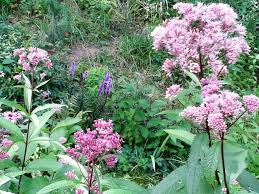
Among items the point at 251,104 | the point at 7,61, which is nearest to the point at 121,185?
the point at 251,104

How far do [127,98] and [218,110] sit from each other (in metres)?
2.94

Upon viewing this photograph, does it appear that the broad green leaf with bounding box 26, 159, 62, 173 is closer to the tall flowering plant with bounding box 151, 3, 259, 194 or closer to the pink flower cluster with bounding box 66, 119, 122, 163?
the pink flower cluster with bounding box 66, 119, 122, 163

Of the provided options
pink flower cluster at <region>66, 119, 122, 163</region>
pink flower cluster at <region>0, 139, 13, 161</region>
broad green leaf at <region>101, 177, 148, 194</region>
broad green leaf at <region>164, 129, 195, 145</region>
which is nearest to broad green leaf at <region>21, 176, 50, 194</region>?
pink flower cluster at <region>0, 139, 13, 161</region>

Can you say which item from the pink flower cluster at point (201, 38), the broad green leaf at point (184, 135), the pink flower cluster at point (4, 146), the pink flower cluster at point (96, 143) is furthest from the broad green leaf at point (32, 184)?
the pink flower cluster at point (201, 38)

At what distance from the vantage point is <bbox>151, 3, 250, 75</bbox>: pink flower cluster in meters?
2.16

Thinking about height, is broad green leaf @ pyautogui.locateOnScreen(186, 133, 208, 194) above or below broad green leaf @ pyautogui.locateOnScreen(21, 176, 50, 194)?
above

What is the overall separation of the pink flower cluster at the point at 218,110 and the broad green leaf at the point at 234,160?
102 mm

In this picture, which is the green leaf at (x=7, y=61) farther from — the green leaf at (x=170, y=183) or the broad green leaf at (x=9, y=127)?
the green leaf at (x=170, y=183)

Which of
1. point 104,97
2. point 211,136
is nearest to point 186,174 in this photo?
point 211,136

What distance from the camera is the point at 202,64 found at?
2.25m

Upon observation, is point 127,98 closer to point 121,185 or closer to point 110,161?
point 121,185

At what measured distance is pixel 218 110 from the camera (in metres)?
1.75

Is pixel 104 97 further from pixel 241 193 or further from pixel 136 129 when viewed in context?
pixel 241 193

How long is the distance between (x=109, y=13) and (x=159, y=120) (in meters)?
2.49
